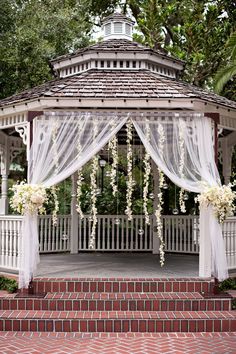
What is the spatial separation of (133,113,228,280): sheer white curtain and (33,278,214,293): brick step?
429mm

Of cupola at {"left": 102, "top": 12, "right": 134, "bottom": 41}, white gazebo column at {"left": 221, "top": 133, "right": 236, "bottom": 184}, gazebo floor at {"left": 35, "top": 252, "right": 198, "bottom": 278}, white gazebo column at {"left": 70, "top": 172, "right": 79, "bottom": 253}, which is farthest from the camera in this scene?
white gazebo column at {"left": 70, "top": 172, "right": 79, "bottom": 253}

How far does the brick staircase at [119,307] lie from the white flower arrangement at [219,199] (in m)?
1.22

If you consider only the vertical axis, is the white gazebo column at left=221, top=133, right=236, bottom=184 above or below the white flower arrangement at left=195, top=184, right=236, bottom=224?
above

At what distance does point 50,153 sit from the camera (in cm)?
791

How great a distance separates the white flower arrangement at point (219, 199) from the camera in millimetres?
7539

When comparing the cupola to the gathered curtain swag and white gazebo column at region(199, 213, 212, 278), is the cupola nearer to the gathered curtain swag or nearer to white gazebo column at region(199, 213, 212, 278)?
the gathered curtain swag

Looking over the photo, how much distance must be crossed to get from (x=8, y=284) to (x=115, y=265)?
2569 millimetres

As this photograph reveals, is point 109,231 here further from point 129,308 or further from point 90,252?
point 129,308

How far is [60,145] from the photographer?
798 centimetres

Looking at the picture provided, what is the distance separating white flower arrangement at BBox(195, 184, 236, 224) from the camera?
754 centimetres

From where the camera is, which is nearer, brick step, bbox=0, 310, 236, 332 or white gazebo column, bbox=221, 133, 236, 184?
brick step, bbox=0, 310, 236, 332

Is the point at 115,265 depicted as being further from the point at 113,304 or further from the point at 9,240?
the point at 113,304

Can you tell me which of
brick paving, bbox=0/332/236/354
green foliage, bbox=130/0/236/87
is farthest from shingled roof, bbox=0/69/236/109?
green foliage, bbox=130/0/236/87

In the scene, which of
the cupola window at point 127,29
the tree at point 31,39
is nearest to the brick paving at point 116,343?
the cupola window at point 127,29
